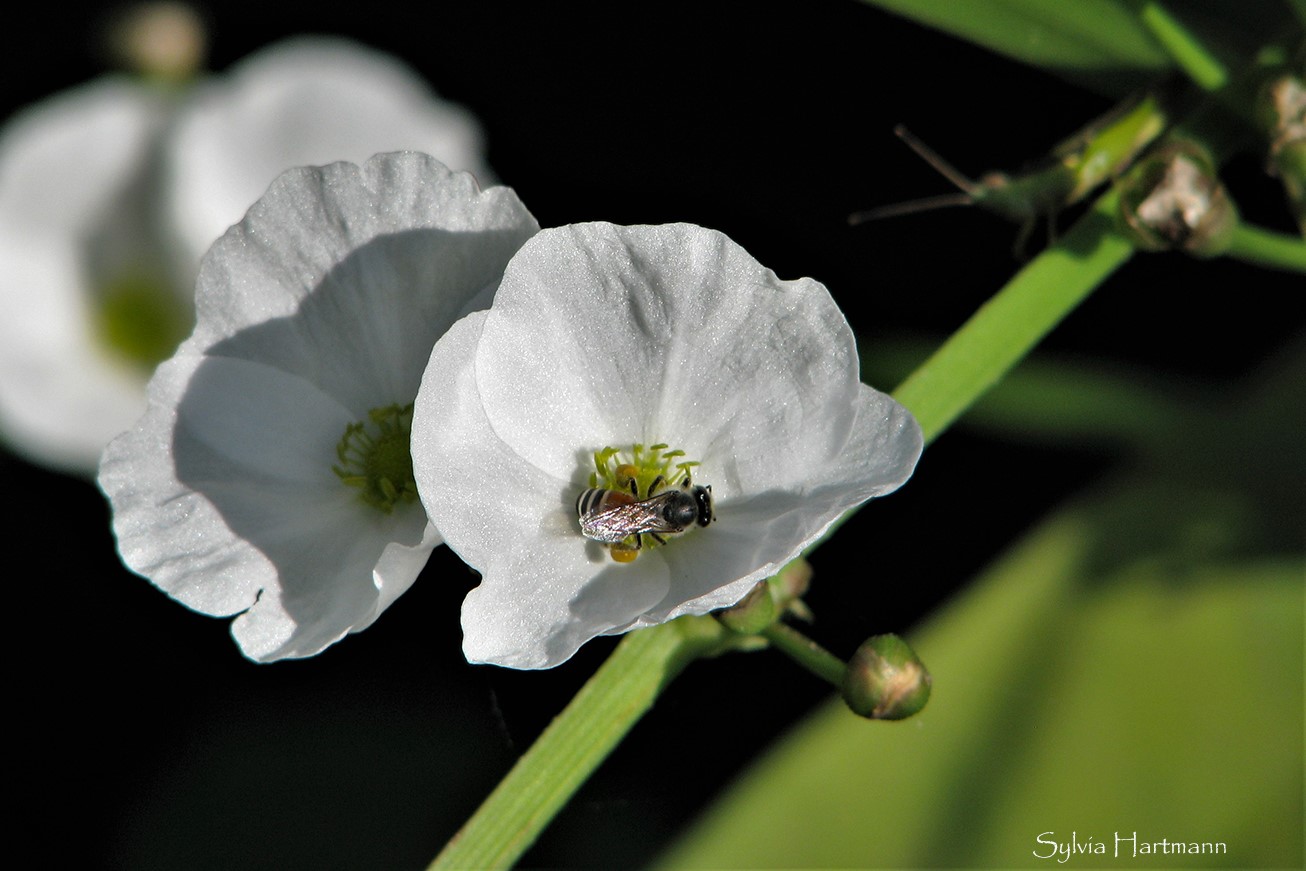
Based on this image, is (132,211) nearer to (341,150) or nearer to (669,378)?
(341,150)

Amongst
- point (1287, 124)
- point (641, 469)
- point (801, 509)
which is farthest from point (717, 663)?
point (1287, 124)

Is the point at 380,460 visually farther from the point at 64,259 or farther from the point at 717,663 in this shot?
the point at 64,259

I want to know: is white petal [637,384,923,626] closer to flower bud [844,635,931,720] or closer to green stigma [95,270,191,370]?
flower bud [844,635,931,720]

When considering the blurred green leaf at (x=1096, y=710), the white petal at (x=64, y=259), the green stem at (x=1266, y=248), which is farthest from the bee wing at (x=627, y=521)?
the white petal at (x=64, y=259)

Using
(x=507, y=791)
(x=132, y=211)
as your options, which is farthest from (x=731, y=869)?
(x=132, y=211)

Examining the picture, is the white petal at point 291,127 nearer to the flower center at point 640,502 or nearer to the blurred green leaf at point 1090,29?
the blurred green leaf at point 1090,29
